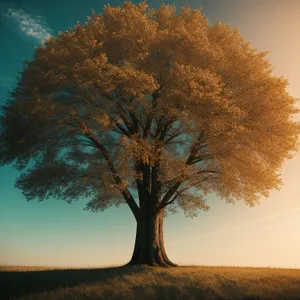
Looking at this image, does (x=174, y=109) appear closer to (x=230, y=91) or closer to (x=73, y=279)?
(x=230, y=91)

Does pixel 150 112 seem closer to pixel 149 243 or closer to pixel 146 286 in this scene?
pixel 149 243

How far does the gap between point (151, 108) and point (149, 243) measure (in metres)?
9.02

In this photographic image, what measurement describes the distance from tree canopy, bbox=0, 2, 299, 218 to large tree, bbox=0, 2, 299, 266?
0.07 m

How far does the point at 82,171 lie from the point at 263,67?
14.3 m

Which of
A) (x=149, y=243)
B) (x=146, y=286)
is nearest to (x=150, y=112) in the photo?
(x=149, y=243)

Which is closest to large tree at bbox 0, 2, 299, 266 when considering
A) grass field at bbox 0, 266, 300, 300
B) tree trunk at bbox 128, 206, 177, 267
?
tree trunk at bbox 128, 206, 177, 267

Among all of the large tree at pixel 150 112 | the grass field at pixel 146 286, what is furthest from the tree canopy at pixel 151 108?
the grass field at pixel 146 286

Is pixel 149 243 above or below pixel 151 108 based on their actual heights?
below

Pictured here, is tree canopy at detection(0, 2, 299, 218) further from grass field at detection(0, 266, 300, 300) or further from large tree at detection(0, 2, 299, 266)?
grass field at detection(0, 266, 300, 300)

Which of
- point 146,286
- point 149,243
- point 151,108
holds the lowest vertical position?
point 146,286

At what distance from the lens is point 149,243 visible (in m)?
23.9

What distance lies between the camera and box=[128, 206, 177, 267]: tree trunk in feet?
77.3

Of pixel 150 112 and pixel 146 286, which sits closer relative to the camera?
pixel 146 286

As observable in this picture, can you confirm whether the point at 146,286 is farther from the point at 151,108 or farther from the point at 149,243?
the point at 151,108
